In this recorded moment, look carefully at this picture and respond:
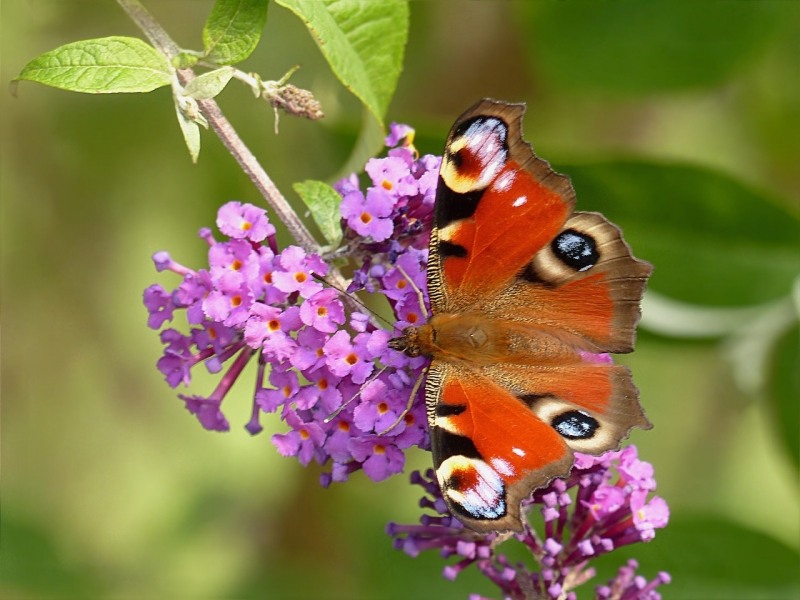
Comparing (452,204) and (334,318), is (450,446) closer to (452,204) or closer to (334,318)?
(334,318)

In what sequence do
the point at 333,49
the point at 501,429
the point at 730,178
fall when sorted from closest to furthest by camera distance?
the point at 501,429 < the point at 333,49 < the point at 730,178

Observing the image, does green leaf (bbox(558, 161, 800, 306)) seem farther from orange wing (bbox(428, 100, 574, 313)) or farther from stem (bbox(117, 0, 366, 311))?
stem (bbox(117, 0, 366, 311))

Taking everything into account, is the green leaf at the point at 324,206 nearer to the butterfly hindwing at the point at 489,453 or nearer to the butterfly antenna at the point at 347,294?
the butterfly antenna at the point at 347,294

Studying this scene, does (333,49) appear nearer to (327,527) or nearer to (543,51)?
(543,51)

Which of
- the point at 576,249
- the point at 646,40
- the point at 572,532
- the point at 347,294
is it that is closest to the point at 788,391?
the point at 646,40

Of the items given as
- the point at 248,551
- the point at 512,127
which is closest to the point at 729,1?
the point at 512,127

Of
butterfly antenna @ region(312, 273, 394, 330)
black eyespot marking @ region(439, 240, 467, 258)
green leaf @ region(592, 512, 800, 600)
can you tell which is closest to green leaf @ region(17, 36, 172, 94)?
butterfly antenna @ region(312, 273, 394, 330)
